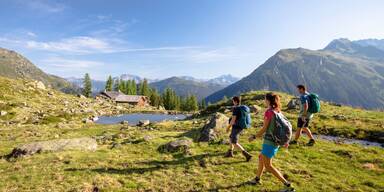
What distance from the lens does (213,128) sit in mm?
24219

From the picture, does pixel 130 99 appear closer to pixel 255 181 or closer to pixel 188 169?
pixel 188 169

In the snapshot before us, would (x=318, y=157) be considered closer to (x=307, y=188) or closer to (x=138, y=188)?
(x=307, y=188)

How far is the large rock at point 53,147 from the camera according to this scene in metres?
20.6

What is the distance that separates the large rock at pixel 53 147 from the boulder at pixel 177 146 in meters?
5.99

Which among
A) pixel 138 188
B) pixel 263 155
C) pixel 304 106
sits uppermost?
pixel 304 106

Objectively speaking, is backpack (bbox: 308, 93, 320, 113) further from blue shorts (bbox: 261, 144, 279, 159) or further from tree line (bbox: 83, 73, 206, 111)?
tree line (bbox: 83, 73, 206, 111)

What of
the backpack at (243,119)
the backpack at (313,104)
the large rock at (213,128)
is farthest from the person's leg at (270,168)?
the large rock at (213,128)

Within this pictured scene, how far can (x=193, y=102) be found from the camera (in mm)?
167750

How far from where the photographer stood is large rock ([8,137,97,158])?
2062 centimetres

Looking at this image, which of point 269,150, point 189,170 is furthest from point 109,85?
point 269,150

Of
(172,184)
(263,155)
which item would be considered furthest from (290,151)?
(172,184)

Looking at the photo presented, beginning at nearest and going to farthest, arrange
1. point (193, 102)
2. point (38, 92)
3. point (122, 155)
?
1. point (122, 155)
2. point (38, 92)
3. point (193, 102)

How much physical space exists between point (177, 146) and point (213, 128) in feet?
15.4

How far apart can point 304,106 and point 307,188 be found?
6.94m
